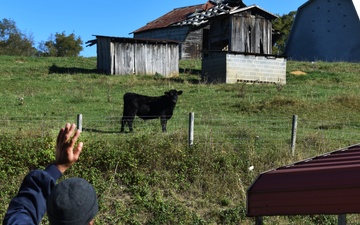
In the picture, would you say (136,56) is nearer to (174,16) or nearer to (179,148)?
(174,16)

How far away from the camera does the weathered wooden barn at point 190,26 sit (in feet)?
136

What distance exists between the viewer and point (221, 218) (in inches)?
395

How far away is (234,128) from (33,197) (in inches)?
432

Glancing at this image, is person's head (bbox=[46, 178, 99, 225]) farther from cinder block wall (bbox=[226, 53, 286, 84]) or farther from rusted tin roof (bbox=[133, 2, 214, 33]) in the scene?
rusted tin roof (bbox=[133, 2, 214, 33])

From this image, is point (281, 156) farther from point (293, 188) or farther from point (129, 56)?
point (129, 56)

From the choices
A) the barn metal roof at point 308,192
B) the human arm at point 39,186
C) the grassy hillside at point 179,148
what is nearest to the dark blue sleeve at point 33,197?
the human arm at point 39,186

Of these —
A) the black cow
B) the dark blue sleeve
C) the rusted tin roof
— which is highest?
the rusted tin roof

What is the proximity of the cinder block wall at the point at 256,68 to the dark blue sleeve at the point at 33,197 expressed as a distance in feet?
80.4

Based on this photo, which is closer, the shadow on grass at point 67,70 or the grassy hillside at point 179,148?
the grassy hillside at point 179,148

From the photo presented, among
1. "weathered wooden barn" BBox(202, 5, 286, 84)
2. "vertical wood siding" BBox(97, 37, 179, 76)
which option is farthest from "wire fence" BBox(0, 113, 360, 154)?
"vertical wood siding" BBox(97, 37, 179, 76)

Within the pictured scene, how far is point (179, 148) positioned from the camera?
1154 cm

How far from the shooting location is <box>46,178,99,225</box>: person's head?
7.85 feet

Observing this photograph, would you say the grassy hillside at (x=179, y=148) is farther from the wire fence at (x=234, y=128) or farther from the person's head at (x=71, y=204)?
the person's head at (x=71, y=204)

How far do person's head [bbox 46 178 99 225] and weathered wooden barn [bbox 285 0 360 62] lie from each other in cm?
3855
